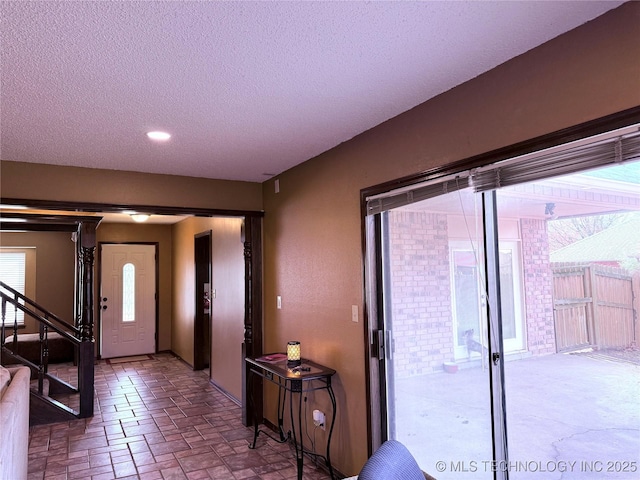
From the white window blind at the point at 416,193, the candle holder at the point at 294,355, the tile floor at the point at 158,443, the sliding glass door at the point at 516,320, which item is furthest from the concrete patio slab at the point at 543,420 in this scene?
the tile floor at the point at 158,443

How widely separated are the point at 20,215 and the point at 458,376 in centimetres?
454

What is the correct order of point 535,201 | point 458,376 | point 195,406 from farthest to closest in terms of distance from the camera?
point 195,406 → point 458,376 → point 535,201

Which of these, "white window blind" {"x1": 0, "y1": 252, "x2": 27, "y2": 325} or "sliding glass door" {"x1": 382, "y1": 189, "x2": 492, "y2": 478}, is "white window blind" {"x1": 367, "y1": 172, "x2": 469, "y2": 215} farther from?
"white window blind" {"x1": 0, "y1": 252, "x2": 27, "y2": 325}

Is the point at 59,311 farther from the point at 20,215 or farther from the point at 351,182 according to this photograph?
the point at 351,182

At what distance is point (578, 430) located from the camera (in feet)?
5.81

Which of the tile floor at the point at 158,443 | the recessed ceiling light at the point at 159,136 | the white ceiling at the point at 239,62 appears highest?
the recessed ceiling light at the point at 159,136

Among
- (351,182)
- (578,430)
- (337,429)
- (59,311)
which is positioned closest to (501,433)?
(578,430)

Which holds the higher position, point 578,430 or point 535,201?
point 535,201

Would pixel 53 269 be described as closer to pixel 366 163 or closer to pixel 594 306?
pixel 366 163

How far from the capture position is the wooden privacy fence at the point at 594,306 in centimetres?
161

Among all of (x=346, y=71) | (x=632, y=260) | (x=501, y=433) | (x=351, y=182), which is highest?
(x=346, y=71)

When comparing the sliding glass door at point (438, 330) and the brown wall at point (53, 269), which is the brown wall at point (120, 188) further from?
the brown wall at point (53, 269)

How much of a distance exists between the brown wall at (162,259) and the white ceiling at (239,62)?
5077mm

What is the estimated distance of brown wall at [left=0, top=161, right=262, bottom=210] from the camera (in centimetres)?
342
